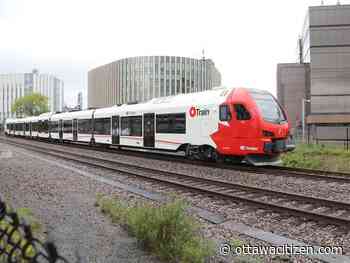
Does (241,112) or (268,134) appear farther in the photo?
(241,112)

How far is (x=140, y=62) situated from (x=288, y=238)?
94.7m

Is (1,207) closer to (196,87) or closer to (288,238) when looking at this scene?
(288,238)

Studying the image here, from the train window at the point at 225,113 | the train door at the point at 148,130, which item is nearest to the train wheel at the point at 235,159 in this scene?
the train window at the point at 225,113

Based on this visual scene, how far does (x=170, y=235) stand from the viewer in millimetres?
4977

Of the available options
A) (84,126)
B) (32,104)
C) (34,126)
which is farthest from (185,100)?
(32,104)

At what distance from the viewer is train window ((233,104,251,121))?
1438 cm

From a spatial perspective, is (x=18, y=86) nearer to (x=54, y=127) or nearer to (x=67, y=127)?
(x=54, y=127)

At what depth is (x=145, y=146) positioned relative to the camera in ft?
66.6

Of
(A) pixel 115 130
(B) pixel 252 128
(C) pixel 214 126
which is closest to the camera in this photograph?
(B) pixel 252 128

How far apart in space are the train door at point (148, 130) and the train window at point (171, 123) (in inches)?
24.7

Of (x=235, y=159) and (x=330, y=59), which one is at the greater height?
(x=330, y=59)

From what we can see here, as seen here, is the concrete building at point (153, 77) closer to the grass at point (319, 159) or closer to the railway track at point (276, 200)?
the grass at point (319, 159)

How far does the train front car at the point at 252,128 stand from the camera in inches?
559

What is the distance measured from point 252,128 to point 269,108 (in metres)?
1.56
